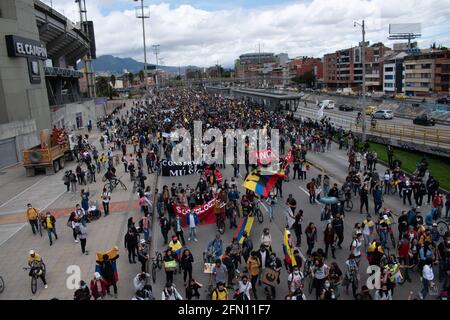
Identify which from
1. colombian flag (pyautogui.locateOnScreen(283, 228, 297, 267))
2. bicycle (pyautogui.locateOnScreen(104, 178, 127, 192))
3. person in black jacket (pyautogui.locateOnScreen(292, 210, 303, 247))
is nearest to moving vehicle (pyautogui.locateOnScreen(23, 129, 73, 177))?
bicycle (pyautogui.locateOnScreen(104, 178, 127, 192))

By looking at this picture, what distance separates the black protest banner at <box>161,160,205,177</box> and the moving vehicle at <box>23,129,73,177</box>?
8.43 meters

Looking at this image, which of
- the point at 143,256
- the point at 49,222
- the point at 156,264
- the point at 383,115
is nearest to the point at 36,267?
the point at 143,256

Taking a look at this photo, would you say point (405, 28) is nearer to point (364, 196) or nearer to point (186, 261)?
point (364, 196)

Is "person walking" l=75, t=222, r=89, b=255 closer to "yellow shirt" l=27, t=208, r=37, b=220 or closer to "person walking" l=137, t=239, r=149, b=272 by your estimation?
"person walking" l=137, t=239, r=149, b=272

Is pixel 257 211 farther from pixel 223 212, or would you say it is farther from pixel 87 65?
pixel 87 65

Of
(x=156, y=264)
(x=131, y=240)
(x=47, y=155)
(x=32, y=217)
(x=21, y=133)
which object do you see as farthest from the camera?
(x=21, y=133)

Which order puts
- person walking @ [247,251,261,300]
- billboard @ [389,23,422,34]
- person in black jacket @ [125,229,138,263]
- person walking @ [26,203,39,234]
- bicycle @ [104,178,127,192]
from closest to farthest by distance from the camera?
person walking @ [247,251,261,300] → person in black jacket @ [125,229,138,263] → person walking @ [26,203,39,234] → bicycle @ [104,178,127,192] → billboard @ [389,23,422,34]

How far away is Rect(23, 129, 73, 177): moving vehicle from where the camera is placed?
28.6 m

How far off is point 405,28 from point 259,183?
125 m

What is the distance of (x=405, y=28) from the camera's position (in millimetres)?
123625

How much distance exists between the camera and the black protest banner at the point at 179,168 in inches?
1048

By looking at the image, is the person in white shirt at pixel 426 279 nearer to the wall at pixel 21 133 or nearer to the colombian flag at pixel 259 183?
the colombian flag at pixel 259 183

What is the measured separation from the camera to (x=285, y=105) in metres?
53.3
